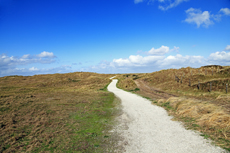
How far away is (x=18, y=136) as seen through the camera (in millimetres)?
7941

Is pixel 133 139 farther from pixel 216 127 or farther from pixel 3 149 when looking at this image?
pixel 3 149

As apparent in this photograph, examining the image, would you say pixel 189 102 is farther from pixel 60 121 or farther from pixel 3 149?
pixel 3 149

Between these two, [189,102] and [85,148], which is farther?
[189,102]

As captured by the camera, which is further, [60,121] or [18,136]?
[60,121]

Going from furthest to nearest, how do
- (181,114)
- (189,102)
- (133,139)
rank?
(189,102), (181,114), (133,139)

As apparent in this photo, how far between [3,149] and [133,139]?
662cm

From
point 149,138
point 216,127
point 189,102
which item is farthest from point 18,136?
point 189,102

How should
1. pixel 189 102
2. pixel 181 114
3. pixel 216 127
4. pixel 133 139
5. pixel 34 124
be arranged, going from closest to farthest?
pixel 133 139 → pixel 216 127 → pixel 34 124 → pixel 181 114 → pixel 189 102

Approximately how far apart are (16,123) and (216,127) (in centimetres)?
1384

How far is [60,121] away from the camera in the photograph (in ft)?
35.2

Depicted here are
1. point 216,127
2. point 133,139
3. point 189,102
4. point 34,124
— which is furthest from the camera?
point 189,102

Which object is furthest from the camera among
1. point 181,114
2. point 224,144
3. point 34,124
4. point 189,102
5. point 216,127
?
point 189,102

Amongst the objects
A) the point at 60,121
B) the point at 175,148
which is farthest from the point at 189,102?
the point at 60,121

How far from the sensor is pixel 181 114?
11.6 m
